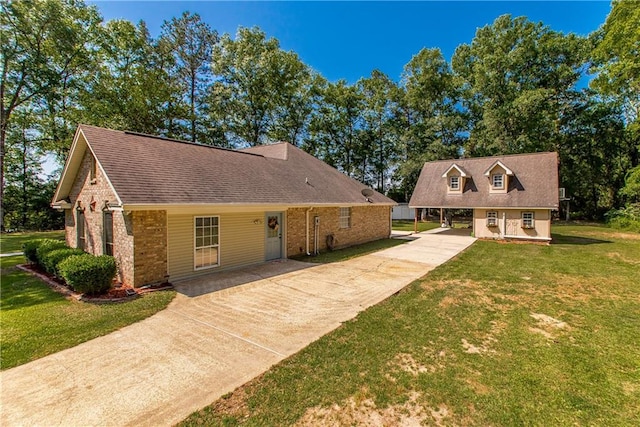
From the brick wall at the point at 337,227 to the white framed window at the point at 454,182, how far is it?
5375 millimetres

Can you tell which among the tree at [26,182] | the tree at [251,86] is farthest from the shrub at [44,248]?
the tree at [251,86]

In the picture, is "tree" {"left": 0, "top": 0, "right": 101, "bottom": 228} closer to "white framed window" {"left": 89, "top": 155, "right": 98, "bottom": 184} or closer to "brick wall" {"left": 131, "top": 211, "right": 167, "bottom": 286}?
"white framed window" {"left": 89, "top": 155, "right": 98, "bottom": 184}

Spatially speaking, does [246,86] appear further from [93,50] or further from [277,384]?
[277,384]

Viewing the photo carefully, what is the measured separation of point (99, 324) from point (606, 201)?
4681 cm

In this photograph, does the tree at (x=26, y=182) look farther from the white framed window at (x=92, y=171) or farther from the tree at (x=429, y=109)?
the tree at (x=429, y=109)

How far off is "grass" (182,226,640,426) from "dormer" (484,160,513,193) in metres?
12.0

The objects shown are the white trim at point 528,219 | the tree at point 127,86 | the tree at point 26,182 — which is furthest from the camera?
the tree at point 26,182

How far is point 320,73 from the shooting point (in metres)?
35.3

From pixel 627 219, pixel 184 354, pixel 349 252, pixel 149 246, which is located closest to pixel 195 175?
pixel 149 246

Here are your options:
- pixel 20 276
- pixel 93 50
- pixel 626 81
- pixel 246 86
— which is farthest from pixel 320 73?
→ pixel 20 276

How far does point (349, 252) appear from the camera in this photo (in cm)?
1381

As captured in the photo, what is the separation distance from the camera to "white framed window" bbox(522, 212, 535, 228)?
56.2 feet

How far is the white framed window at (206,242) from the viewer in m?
8.91

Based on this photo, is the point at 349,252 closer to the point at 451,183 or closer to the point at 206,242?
the point at 206,242
